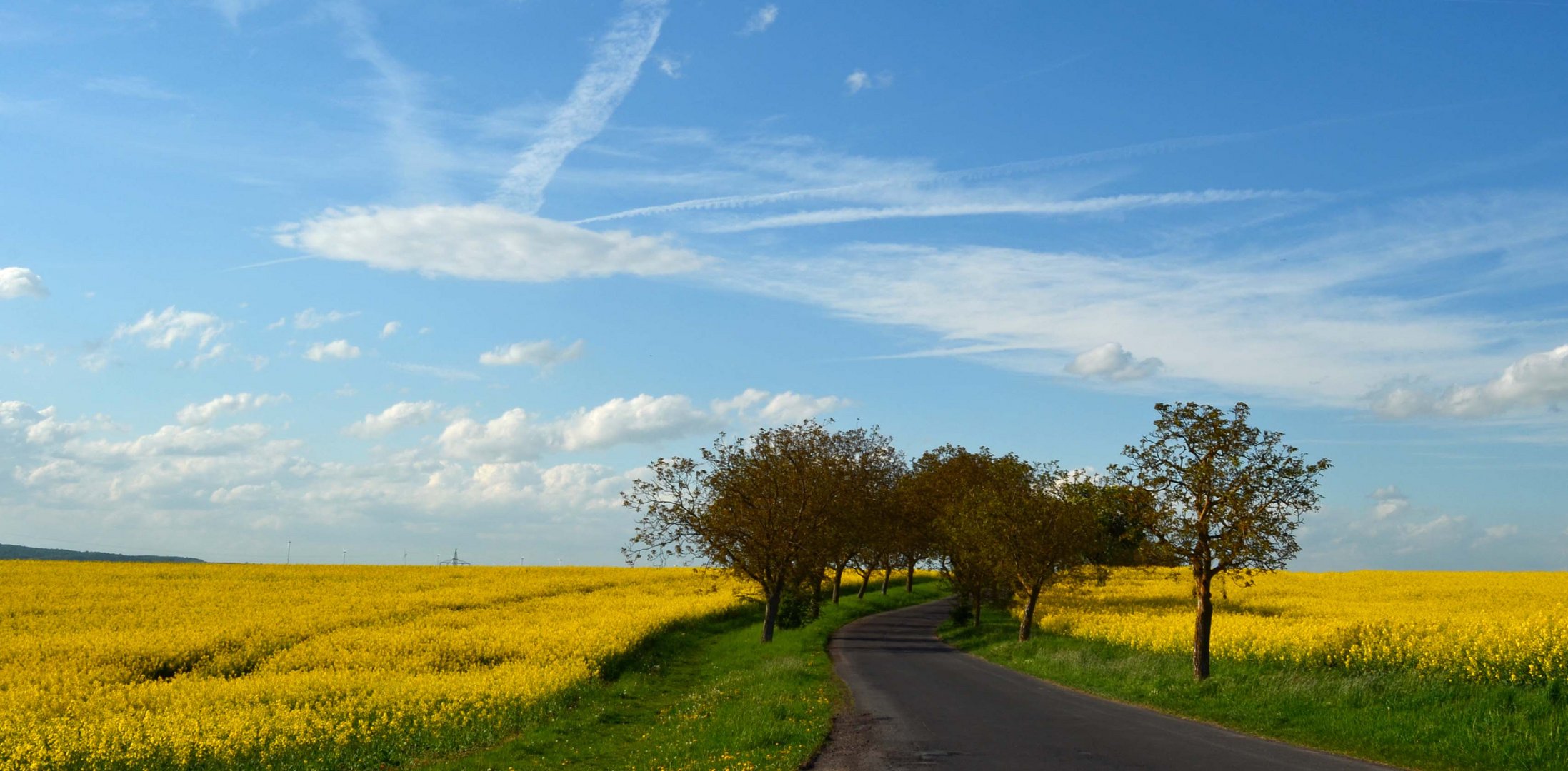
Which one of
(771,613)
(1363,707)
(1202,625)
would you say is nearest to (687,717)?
(1363,707)

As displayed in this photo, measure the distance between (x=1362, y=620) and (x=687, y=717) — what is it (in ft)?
97.9

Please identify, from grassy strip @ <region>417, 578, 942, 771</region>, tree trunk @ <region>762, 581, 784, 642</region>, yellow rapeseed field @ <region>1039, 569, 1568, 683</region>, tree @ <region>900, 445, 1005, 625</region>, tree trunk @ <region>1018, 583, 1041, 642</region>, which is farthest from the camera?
tree @ <region>900, 445, 1005, 625</region>

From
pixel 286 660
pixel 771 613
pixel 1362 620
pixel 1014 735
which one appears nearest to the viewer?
pixel 1014 735

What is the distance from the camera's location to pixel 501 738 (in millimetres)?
22828

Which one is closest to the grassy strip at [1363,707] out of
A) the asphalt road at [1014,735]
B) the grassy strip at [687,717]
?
the asphalt road at [1014,735]

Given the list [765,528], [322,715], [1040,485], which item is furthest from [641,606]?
[322,715]

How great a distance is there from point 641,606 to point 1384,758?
1707 inches

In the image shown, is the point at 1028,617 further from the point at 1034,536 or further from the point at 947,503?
the point at 947,503

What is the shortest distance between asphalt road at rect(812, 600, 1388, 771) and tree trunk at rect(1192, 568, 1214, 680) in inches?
148

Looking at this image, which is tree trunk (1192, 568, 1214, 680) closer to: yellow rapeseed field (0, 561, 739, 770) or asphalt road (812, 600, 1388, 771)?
asphalt road (812, 600, 1388, 771)

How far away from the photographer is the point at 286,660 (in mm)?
36969

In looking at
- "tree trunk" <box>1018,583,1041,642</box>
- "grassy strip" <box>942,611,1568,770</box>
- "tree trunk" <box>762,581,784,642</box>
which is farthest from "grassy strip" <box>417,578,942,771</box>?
"tree trunk" <box>1018,583,1041,642</box>

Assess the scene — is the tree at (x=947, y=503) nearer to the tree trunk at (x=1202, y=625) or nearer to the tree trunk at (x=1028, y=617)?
the tree trunk at (x=1028, y=617)

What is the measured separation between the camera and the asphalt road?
17.7 m
